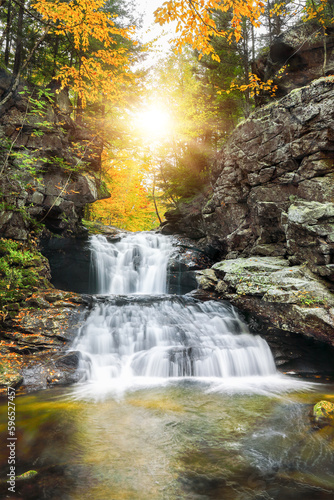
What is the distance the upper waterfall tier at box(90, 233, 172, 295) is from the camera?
13297 millimetres

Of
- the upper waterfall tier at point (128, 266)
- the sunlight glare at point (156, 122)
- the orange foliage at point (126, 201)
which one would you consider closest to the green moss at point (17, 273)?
the upper waterfall tier at point (128, 266)

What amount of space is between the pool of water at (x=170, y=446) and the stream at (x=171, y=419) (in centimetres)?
2

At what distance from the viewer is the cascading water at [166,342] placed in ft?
23.2

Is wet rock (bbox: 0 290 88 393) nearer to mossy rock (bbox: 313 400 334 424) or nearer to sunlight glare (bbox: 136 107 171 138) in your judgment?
mossy rock (bbox: 313 400 334 424)

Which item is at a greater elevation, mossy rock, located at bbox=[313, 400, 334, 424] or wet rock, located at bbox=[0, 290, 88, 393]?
wet rock, located at bbox=[0, 290, 88, 393]

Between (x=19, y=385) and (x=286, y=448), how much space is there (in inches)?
210

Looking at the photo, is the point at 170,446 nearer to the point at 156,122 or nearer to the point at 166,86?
the point at 156,122

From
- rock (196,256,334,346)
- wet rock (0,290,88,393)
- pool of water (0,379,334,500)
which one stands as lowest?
pool of water (0,379,334,500)

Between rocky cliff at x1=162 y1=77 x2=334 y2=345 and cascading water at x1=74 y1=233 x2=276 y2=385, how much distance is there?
996mm

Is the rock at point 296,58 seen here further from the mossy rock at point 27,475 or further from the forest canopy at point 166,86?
the mossy rock at point 27,475

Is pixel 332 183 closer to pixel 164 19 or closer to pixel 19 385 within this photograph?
pixel 164 19

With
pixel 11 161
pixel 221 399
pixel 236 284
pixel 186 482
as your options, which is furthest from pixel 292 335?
pixel 11 161

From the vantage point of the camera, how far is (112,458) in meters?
3.46

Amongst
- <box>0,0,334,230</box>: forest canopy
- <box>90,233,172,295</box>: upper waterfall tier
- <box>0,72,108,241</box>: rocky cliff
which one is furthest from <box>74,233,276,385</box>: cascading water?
<box>0,0,334,230</box>: forest canopy
